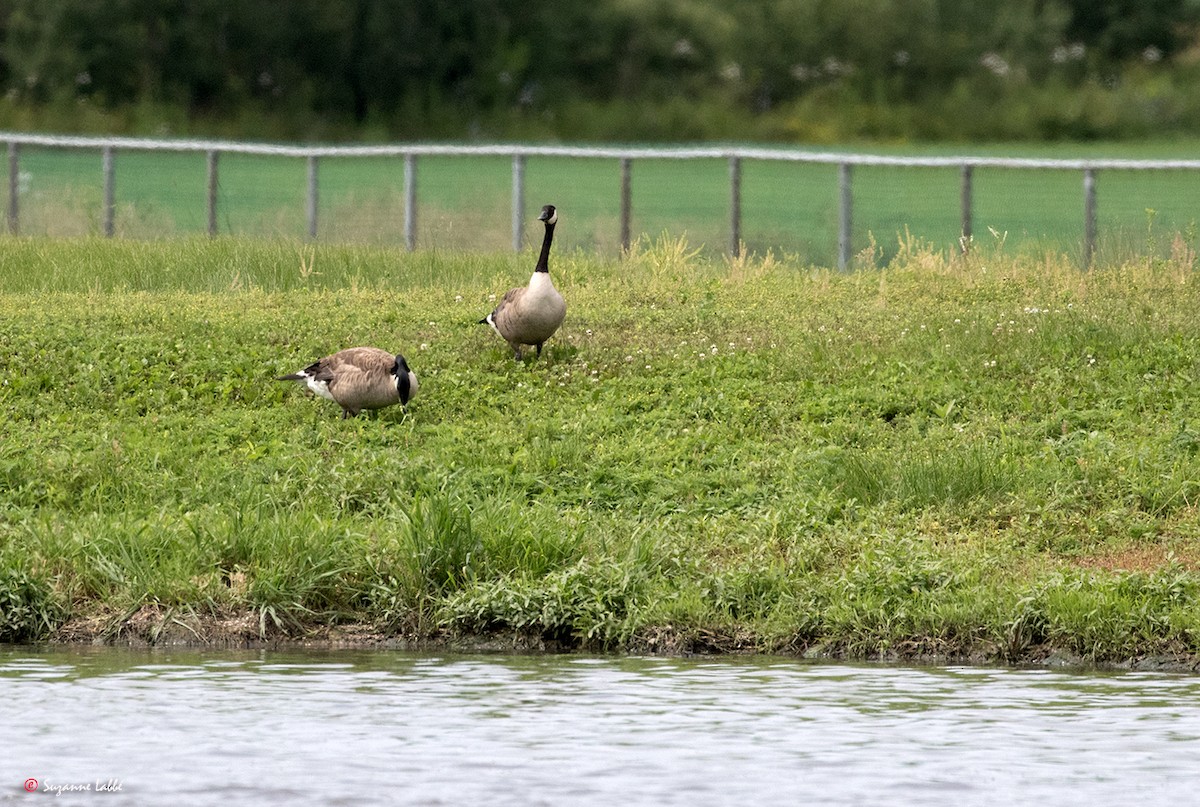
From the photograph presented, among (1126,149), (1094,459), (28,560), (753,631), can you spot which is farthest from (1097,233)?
(1126,149)

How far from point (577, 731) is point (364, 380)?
5.27 m

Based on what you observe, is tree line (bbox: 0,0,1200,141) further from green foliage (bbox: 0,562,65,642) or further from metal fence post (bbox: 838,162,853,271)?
green foliage (bbox: 0,562,65,642)

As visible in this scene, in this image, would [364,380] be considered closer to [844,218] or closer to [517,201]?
[844,218]

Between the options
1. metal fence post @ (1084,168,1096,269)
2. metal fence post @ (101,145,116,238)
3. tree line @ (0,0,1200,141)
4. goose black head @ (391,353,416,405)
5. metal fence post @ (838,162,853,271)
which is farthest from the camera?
tree line @ (0,0,1200,141)

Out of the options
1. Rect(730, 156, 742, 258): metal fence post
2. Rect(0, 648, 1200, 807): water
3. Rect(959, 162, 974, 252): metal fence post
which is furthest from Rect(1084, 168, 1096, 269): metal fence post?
Rect(0, 648, 1200, 807): water

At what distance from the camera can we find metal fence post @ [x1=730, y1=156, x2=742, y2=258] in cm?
2173

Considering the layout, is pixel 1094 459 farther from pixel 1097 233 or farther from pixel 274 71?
pixel 274 71

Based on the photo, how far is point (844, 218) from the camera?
21297 mm

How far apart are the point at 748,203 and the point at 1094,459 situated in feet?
106

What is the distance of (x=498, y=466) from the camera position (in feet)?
39.7

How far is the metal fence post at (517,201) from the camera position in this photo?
872 inches

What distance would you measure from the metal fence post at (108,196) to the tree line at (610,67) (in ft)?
69.6

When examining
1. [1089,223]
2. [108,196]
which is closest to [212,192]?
[108,196]

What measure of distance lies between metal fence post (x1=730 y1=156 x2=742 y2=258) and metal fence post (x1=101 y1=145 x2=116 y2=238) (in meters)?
7.36
